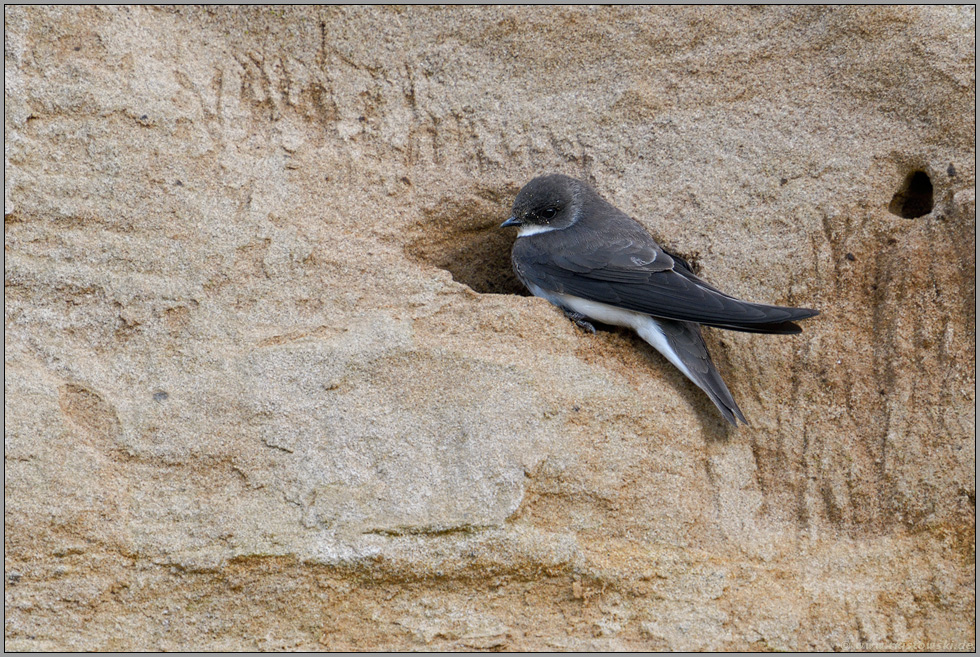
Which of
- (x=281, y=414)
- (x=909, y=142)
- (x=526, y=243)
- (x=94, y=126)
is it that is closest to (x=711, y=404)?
(x=526, y=243)

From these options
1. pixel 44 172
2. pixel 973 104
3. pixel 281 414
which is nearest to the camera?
pixel 281 414

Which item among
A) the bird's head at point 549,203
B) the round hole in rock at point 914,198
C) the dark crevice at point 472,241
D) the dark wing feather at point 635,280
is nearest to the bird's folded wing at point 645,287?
the dark wing feather at point 635,280

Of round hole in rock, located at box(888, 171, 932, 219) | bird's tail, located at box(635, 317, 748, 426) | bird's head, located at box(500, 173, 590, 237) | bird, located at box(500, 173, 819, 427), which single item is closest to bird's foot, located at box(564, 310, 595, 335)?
bird, located at box(500, 173, 819, 427)

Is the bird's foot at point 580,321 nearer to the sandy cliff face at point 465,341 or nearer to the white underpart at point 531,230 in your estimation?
the sandy cliff face at point 465,341

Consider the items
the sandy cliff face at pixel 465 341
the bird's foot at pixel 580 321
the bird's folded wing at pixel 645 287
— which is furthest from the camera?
the bird's foot at pixel 580 321

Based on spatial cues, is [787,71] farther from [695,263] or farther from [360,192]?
[360,192]
